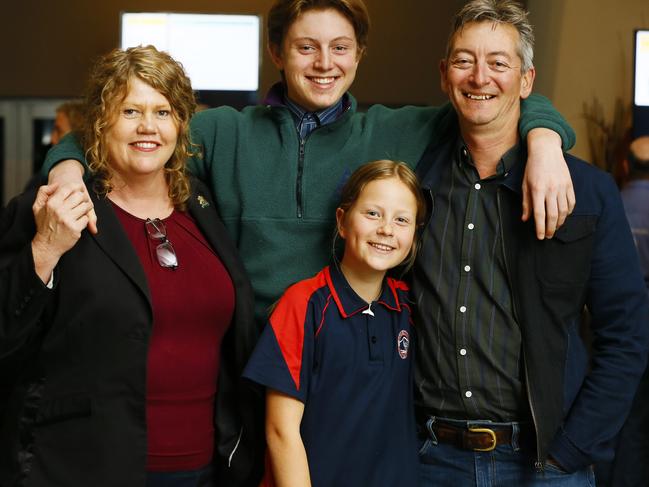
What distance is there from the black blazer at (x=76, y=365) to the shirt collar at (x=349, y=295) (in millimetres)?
440

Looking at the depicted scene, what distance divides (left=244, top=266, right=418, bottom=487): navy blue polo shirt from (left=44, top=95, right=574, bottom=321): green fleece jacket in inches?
8.0

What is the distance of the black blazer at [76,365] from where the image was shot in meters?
2.03

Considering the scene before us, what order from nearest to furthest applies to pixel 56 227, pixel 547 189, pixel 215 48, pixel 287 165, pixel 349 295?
pixel 56 227
pixel 547 189
pixel 349 295
pixel 287 165
pixel 215 48

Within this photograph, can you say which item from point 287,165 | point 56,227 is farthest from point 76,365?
point 287,165

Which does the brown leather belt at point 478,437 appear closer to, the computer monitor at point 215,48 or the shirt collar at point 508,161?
the shirt collar at point 508,161

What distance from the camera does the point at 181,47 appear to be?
17.5 feet

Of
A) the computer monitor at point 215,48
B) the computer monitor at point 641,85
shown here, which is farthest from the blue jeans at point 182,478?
the computer monitor at point 641,85

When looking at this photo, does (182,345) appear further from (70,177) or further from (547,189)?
(547,189)

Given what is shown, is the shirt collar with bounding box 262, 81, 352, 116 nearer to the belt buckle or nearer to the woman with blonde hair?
the woman with blonde hair

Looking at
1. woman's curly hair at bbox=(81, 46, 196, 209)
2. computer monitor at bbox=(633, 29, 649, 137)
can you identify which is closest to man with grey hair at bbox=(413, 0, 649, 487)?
woman's curly hair at bbox=(81, 46, 196, 209)

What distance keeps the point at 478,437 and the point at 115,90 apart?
46.2 inches

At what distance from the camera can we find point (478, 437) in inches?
84.8

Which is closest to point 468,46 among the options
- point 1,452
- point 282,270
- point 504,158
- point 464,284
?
point 504,158

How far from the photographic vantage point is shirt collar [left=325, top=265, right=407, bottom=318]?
218 centimetres
